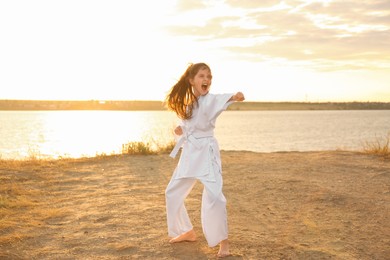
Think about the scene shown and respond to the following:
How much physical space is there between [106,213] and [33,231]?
1.03 metres

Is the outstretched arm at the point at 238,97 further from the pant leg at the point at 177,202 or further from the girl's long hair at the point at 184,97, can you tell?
the pant leg at the point at 177,202

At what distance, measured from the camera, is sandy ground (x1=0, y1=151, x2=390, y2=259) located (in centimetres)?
455

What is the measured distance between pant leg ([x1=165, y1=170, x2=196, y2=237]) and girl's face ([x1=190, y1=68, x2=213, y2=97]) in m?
0.89

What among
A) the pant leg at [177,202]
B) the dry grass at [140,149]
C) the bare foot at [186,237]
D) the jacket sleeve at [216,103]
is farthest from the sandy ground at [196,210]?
the dry grass at [140,149]

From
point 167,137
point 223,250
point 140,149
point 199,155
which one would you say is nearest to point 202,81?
point 199,155

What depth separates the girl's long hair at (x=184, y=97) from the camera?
4.48 metres

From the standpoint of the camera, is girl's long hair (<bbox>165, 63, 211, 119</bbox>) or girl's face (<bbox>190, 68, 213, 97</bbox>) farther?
girl's long hair (<bbox>165, 63, 211, 119</bbox>)

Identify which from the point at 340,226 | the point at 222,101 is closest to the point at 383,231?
the point at 340,226

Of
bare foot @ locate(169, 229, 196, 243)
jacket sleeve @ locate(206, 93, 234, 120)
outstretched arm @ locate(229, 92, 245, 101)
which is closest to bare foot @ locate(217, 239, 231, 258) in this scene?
bare foot @ locate(169, 229, 196, 243)

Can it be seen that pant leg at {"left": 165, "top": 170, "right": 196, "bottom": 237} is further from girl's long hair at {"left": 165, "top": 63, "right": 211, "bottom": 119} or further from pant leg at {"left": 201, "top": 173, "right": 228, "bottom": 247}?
girl's long hair at {"left": 165, "top": 63, "right": 211, "bottom": 119}

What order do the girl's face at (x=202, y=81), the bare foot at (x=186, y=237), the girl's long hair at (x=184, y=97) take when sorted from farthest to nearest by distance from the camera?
the bare foot at (x=186, y=237) → the girl's long hair at (x=184, y=97) → the girl's face at (x=202, y=81)

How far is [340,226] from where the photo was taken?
17.7 feet

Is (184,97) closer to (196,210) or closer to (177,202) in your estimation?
(177,202)

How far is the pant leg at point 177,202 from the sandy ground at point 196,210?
0.17m
